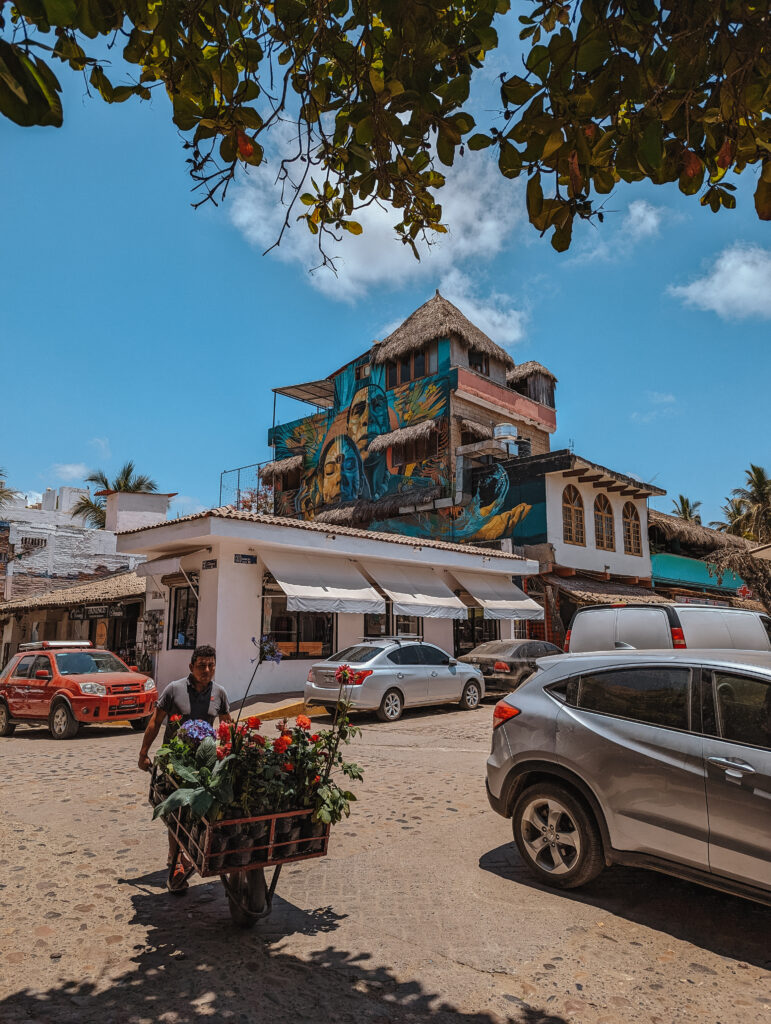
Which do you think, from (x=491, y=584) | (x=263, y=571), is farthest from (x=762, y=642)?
(x=491, y=584)

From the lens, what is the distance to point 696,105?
3594 mm

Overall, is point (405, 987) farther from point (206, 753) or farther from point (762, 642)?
point (762, 642)

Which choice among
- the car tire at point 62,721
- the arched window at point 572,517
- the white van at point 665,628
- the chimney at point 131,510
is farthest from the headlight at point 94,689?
the chimney at point 131,510

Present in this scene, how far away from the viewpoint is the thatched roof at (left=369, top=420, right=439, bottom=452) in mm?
29219

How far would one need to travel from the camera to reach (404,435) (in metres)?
29.9

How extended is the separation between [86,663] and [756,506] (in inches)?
1604

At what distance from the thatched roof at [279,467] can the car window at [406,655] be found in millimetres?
20692

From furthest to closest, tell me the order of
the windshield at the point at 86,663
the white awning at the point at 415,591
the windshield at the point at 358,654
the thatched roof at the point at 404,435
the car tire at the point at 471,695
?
the thatched roof at the point at 404,435, the white awning at the point at 415,591, the car tire at the point at 471,695, the windshield at the point at 358,654, the windshield at the point at 86,663

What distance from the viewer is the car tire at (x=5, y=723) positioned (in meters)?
14.7

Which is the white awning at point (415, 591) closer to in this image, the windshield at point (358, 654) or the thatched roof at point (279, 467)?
the windshield at point (358, 654)

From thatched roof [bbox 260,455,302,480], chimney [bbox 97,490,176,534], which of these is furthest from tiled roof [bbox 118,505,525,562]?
chimney [bbox 97,490,176,534]

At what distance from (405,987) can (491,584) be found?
20614mm

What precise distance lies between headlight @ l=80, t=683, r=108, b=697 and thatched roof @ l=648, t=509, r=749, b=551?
2552 centimetres

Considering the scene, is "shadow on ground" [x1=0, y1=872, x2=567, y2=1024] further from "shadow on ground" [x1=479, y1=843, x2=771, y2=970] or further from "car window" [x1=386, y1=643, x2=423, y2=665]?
"car window" [x1=386, y1=643, x2=423, y2=665]
